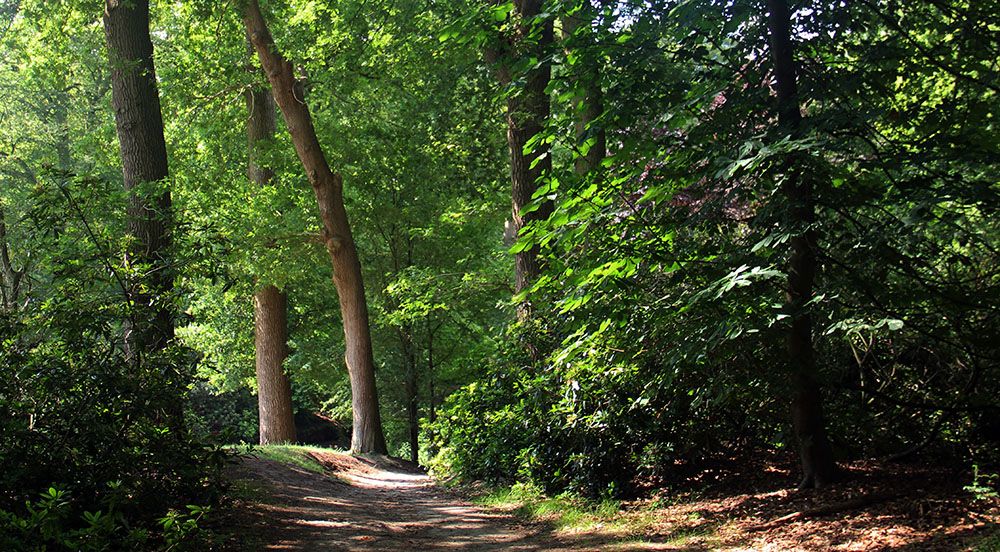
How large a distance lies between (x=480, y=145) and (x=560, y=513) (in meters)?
9.17

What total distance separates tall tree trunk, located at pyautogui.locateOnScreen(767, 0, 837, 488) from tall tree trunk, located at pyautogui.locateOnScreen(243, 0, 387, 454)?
12264mm

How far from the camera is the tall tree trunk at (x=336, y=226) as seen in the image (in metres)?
16.5

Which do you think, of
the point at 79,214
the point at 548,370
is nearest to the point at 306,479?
the point at 548,370

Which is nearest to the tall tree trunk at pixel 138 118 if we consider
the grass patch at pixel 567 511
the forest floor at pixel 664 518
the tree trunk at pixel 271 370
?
the forest floor at pixel 664 518

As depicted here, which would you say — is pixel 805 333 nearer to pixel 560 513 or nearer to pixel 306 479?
pixel 560 513

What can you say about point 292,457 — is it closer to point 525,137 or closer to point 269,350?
point 269,350

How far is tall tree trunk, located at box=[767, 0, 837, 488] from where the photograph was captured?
203 inches

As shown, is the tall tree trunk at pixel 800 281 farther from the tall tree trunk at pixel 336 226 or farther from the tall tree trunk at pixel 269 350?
the tall tree trunk at pixel 269 350

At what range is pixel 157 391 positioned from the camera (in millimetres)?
5996

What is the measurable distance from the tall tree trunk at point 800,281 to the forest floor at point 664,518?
0.29 m

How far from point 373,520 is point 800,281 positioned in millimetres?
5716

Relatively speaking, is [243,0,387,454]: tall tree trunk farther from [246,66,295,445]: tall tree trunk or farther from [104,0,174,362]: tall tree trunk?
[104,0,174,362]: tall tree trunk

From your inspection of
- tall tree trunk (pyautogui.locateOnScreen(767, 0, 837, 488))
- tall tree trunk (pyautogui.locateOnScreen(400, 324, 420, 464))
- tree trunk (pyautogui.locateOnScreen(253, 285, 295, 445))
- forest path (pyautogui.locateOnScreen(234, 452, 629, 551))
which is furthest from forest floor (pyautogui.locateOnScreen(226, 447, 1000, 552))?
tall tree trunk (pyautogui.locateOnScreen(400, 324, 420, 464))

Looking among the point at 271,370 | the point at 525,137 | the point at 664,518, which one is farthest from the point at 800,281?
the point at 271,370
